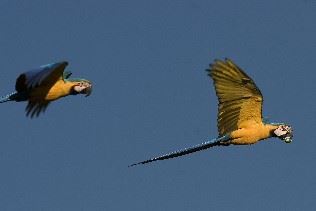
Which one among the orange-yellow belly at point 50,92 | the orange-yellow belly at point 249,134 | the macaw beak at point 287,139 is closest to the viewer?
the orange-yellow belly at point 50,92

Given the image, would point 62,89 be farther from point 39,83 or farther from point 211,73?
point 211,73

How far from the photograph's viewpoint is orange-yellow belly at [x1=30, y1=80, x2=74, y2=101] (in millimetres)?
28391

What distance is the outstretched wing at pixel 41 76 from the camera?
26.7 metres

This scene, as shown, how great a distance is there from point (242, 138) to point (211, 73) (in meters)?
2.31

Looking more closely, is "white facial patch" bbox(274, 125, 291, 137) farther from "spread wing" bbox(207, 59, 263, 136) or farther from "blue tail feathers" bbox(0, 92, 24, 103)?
"blue tail feathers" bbox(0, 92, 24, 103)

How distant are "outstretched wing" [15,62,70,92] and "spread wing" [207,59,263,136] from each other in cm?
393

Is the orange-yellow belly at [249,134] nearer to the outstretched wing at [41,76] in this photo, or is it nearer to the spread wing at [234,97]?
the spread wing at [234,97]

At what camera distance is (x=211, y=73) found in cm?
2888

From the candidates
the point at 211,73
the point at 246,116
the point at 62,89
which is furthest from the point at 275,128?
the point at 62,89

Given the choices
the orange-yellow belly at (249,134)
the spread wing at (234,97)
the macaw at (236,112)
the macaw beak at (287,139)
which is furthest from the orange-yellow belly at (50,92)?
the macaw beak at (287,139)

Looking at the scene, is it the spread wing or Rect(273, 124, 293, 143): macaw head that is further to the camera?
Rect(273, 124, 293, 143): macaw head

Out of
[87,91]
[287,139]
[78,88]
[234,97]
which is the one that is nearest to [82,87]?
[78,88]

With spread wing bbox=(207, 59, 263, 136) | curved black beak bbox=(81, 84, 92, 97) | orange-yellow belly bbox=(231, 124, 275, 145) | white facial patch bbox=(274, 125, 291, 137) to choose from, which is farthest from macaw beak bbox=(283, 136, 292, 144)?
curved black beak bbox=(81, 84, 92, 97)

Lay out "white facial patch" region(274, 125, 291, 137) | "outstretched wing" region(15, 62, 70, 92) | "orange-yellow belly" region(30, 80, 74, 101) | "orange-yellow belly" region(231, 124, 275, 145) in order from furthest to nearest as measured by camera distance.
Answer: "white facial patch" region(274, 125, 291, 137) < "orange-yellow belly" region(231, 124, 275, 145) < "orange-yellow belly" region(30, 80, 74, 101) < "outstretched wing" region(15, 62, 70, 92)
